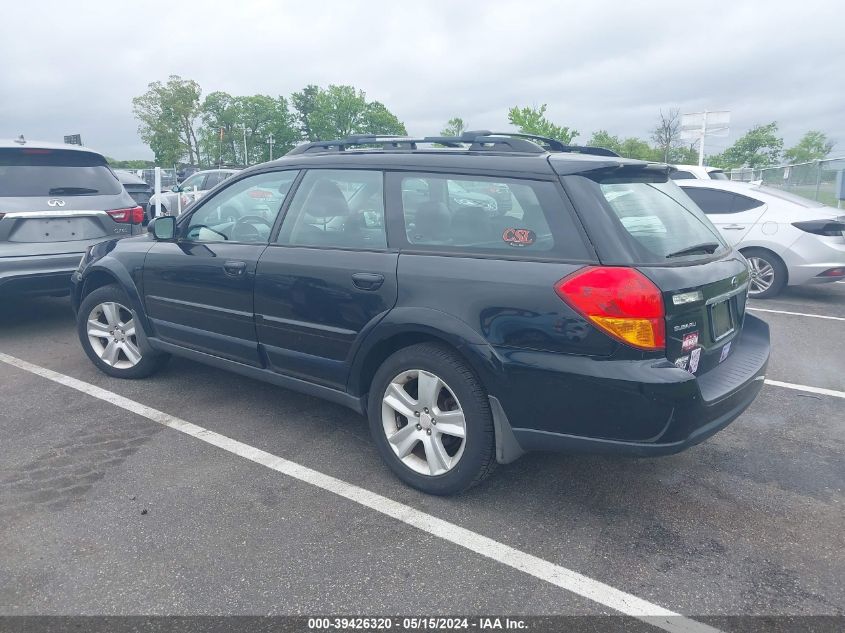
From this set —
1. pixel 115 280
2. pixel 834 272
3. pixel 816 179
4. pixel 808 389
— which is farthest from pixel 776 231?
pixel 816 179

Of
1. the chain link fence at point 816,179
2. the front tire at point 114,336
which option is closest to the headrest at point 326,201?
the front tire at point 114,336

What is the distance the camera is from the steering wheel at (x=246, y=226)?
4.05m

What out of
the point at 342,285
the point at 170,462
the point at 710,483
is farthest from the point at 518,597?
the point at 170,462

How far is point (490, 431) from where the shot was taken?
3.08 m

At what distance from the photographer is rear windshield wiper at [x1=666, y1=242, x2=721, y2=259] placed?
120 inches

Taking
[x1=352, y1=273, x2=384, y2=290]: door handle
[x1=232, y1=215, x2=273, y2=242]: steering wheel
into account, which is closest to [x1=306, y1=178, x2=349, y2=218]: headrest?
[x1=232, y1=215, x2=273, y2=242]: steering wheel

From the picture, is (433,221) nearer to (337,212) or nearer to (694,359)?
(337,212)

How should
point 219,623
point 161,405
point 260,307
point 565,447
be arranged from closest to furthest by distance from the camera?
point 219,623 < point 565,447 < point 260,307 < point 161,405

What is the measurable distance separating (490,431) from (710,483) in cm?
133

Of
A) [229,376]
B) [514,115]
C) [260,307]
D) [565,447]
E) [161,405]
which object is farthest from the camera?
[514,115]

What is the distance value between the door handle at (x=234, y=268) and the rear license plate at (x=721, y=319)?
8.49 ft

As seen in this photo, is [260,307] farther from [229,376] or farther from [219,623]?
[219,623]

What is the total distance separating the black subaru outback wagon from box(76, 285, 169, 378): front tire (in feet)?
2.84

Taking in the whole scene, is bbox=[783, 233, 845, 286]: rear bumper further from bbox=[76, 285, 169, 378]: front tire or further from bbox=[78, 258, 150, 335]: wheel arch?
bbox=[78, 258, 150, 335]: wheel arch
